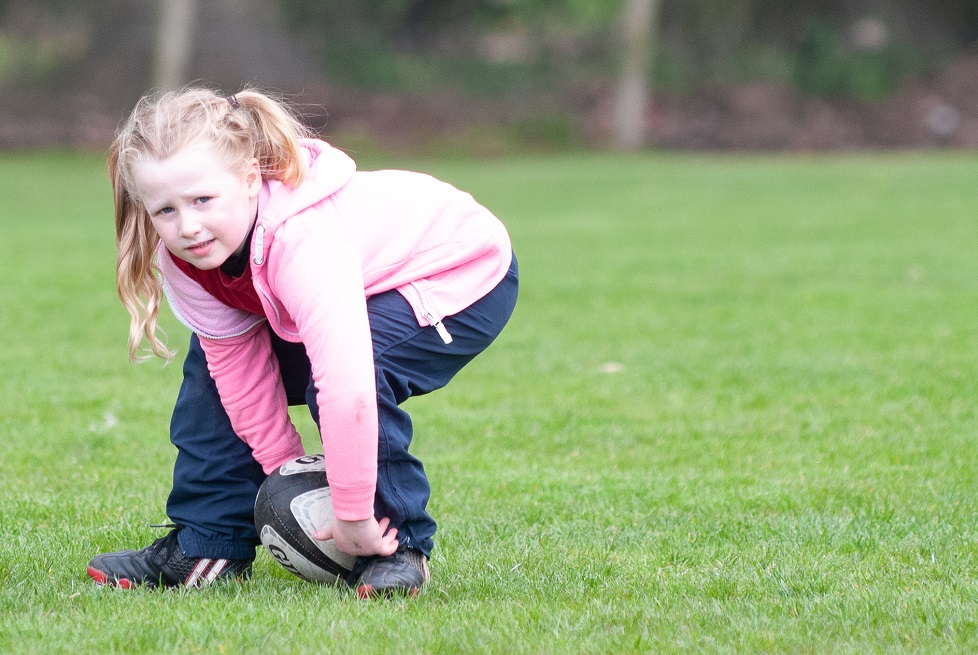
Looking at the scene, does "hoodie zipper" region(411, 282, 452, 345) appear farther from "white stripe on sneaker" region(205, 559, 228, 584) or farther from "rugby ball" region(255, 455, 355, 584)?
"white stripe on sneaker" region(205, 559, 228, 584)

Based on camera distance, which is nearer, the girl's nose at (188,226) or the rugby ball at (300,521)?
the girl's nose at (188,226)

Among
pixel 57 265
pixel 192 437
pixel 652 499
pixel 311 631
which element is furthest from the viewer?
pixel 57 265

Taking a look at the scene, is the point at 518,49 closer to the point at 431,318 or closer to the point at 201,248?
the point at 431,318

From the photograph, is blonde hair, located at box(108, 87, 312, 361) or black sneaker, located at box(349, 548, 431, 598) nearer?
blonde hair, located at box(108, 87, 312, 361)

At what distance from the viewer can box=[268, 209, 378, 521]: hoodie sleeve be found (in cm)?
268

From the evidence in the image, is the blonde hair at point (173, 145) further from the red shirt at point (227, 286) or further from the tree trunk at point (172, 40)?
the tree trunk at point (172, 40)

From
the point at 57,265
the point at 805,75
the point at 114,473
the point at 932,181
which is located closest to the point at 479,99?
the point at 805,75

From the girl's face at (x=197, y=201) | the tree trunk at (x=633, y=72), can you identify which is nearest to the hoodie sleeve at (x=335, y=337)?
the girl's face at (x=197, y=201)

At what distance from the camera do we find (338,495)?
110 inches

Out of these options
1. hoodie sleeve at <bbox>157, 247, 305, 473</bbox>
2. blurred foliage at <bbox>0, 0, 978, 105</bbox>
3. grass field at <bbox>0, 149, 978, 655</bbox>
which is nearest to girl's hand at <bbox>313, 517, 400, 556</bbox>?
grass field at <bbox>0, 149, 978, 655</bbox>

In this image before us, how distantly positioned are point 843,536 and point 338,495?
5.01 ft

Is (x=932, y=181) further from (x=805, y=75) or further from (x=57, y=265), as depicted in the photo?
(x=805, y=75)

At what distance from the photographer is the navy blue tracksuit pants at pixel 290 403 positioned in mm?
A: 3000

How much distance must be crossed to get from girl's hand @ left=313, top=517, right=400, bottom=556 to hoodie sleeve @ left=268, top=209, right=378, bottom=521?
0.31ft
